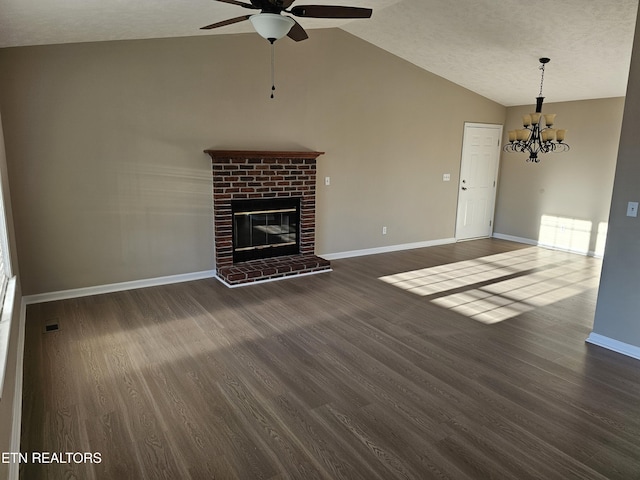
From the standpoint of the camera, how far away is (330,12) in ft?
8.63

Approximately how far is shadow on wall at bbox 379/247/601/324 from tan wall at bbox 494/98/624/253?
2.29ft

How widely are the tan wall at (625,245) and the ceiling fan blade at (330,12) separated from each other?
2.11 meters

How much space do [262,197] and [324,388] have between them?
3042 millimetres

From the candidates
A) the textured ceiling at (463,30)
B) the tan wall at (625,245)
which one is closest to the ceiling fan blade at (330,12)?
the textured ceiling at (463,30)

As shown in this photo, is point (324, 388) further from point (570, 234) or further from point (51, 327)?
point (570, 234)

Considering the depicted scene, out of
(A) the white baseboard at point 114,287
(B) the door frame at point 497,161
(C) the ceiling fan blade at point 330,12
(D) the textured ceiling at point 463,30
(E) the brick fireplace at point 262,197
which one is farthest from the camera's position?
(B) the door frame at point 497,161

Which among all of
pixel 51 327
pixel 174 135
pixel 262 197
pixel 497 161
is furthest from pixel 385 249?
pixel 51 327

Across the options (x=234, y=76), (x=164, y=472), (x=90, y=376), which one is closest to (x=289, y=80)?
(x=234, y=76)

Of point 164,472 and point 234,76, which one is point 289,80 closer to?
point 234,76

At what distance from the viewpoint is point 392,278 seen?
5266 mm

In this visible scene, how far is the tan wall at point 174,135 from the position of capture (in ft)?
13.3

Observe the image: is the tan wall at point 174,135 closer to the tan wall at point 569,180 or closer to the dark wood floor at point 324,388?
the dark wood floor at point 324,388

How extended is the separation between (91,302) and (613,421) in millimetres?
4476

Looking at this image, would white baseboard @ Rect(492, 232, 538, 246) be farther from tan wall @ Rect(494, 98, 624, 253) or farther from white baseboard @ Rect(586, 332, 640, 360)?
white baseboard @ Rect(586, 332, 640, 360)
